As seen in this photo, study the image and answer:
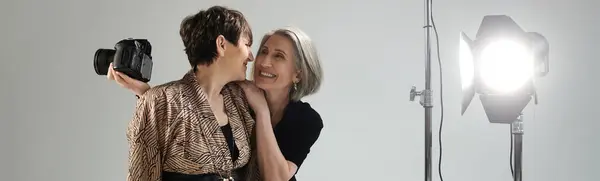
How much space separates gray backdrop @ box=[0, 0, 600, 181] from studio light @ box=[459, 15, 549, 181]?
0.91m

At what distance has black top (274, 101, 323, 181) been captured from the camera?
3.79 feet

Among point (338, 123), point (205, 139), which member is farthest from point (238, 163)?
point (338, 123)

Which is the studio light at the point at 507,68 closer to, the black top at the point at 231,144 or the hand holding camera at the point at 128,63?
the black top at the point at 231,144

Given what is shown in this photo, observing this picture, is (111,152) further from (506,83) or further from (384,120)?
(506,83)

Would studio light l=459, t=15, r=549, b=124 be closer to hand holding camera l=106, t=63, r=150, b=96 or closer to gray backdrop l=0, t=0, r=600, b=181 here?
hand holding camera l=106, t=63, r=150, b=96

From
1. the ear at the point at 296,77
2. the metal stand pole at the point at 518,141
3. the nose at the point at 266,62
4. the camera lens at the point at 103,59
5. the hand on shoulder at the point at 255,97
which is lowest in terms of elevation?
the metal stand pole at the point at 518,141

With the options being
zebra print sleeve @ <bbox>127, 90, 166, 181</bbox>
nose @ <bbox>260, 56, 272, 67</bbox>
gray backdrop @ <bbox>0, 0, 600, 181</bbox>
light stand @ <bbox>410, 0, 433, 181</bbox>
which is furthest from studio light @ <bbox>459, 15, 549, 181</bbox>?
gray backdrop @ <bbox>0, 0, 600, 181</bbox>

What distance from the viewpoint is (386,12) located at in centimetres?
205

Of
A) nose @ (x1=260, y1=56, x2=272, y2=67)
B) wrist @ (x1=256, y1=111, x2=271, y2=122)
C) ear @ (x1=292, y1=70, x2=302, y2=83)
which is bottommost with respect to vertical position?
wrist @ (x1=256, y1=111, x2=271, y2=122)

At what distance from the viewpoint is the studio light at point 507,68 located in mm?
1109

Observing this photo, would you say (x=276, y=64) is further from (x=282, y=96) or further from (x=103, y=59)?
(x=103, y=59)

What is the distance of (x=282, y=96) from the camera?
1.17 m

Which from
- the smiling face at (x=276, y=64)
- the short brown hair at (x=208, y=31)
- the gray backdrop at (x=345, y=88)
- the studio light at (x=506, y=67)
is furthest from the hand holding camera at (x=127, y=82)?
the gray backdrop at (x=345, y=88)

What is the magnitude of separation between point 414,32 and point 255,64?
1020mm
